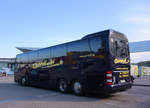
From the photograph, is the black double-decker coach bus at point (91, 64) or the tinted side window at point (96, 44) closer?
the black double-decker coach bus at point (91, 64)

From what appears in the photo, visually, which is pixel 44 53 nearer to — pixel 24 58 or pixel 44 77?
pixel 44 77

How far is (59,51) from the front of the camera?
474 inches

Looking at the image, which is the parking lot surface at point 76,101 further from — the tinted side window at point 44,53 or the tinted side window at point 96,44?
the tinted side window at point 44,53

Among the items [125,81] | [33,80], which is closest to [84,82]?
[125,81]

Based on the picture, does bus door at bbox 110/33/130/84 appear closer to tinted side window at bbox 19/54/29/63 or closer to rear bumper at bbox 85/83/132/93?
rear bumper at bbox 85/83/132/93

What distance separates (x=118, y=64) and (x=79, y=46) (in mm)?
2781

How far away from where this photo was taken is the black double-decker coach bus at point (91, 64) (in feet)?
27.8

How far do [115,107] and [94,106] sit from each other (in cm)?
92

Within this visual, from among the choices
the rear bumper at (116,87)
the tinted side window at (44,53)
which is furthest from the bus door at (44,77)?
the rear bumper at (116,87)

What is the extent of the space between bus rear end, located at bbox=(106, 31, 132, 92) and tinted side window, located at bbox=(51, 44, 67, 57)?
153 inches

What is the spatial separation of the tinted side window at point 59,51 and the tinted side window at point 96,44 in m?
2.72

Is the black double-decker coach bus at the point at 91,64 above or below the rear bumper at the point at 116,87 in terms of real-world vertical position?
above

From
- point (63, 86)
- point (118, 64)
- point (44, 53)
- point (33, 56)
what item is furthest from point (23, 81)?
point (118, 64)

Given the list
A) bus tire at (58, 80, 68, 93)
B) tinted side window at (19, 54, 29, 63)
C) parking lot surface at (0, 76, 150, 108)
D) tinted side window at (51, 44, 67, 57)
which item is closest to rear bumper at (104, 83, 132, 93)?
parking lot surface at (0, 76, 150, 108)
